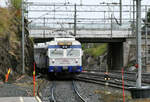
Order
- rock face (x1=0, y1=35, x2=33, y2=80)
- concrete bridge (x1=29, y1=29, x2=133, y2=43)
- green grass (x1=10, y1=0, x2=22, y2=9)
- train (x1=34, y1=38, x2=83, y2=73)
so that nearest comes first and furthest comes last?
rock face (x1=0, y1=35, x2=33, y2=80) < train (x1=34, y1=38, x2=83, y2=73) < green grass (x1=10, y1=0, x2=22, y2=9) < concrete bridge (x1=29, y1=29, x2=133, y2=43)

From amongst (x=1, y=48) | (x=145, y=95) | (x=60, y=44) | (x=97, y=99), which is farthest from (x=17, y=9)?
(x=145, y=95)

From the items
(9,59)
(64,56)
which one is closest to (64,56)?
(64,56)

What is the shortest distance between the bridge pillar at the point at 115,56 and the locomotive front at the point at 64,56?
19.8 metres

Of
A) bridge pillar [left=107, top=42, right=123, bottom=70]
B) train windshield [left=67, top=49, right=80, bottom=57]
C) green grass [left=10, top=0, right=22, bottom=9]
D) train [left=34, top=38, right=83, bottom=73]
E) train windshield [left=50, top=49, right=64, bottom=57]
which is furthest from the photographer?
bridge pillar [left=107, top=42, right=123, bottom=70]

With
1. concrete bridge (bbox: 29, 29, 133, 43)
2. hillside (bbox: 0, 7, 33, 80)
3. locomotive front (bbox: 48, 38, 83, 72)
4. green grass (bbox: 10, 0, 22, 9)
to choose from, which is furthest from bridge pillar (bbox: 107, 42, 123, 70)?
locomotive front (bbox: 48, 38, 83, 72)

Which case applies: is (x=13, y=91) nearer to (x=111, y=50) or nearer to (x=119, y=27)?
(x=119, y=27)

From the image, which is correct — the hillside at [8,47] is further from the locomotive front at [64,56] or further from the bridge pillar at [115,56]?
the bridge pillar at [115,56]

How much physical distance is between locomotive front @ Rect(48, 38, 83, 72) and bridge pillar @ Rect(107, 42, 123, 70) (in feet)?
65.0

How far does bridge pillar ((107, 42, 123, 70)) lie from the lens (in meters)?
45.2

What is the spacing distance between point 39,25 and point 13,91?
31.1 m

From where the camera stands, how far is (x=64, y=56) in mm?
25516

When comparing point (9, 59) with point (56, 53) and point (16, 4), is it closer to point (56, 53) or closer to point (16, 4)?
point (56, 53)

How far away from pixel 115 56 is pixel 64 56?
2369 cm

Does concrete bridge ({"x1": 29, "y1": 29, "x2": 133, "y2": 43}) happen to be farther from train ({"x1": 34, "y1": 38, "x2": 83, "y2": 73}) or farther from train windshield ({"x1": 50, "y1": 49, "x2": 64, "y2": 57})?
train windshield ({"x1": 50, "y1": 49, "x2": 64, "y2": 57})
